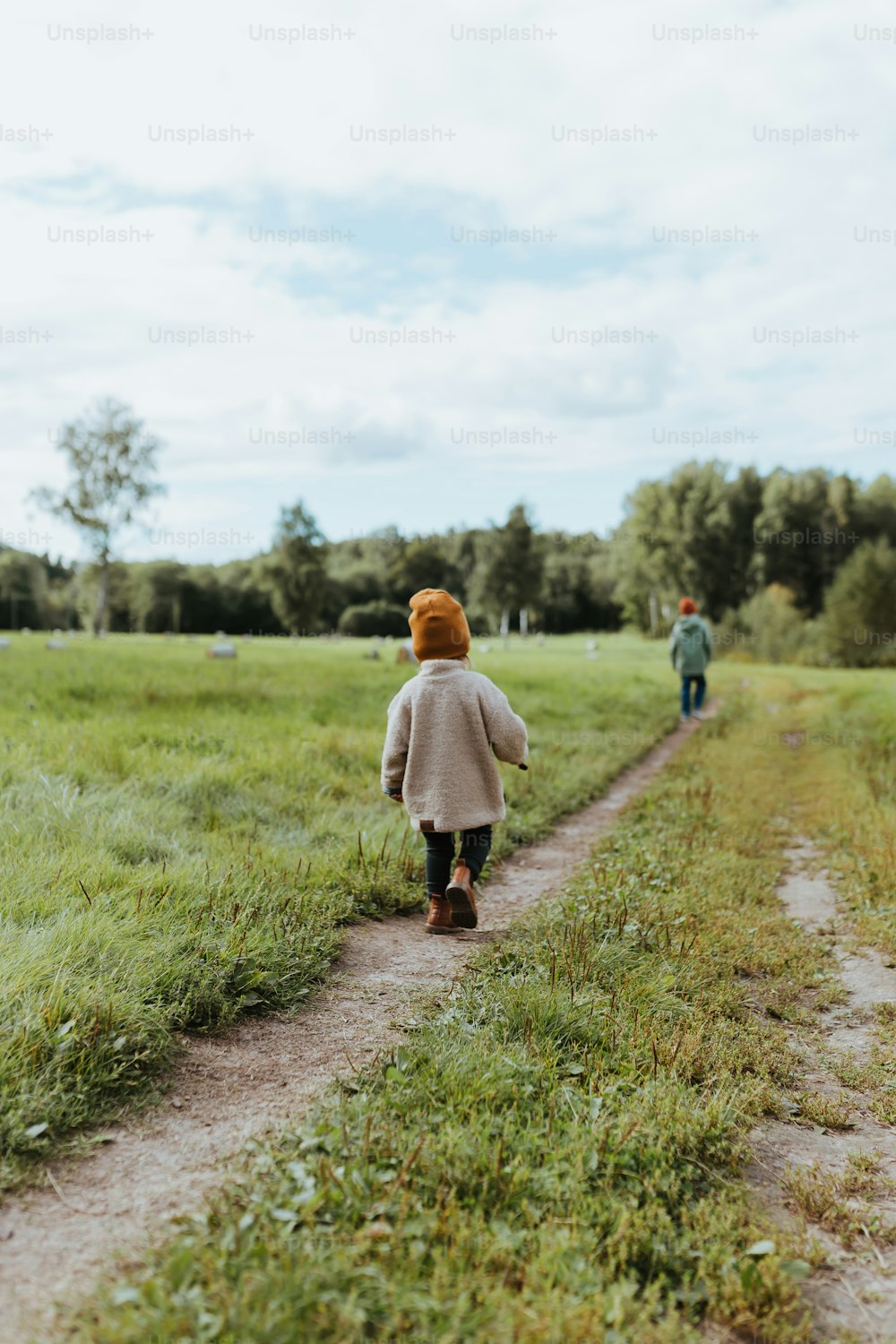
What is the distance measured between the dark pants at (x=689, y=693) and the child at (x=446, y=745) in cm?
1253

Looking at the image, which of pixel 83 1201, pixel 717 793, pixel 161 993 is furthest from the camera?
pixel 717 793

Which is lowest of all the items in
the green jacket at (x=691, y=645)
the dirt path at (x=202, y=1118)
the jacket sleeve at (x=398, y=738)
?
the dirt path at (x=202, y=1118)

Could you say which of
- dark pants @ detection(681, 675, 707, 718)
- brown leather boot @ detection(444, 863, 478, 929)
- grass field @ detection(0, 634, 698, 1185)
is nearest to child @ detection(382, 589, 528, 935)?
brown leather boot @ detection(444, 863, 478, 929)

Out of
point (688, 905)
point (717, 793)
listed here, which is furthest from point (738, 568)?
point (688, 905)

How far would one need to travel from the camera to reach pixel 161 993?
406 centimetres

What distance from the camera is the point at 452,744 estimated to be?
5.79 m

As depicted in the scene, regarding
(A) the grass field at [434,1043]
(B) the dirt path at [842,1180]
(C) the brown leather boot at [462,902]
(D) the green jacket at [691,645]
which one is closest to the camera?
(A) the grass field at [434,1043]

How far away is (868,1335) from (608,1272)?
2.46ft

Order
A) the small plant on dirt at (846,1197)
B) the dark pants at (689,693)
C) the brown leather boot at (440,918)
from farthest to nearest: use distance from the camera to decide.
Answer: the dark pants at (689,693)
the brown leather boot at (440,918)
the small plant on dirt at (846,1197)

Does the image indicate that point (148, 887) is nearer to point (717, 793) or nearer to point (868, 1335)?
point (868, 1335)

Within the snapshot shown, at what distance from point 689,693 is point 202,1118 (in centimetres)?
1612

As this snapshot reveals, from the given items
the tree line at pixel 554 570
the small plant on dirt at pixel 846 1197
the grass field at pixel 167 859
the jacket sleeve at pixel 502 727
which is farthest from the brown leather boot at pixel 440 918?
the tree line at pixel 554 570

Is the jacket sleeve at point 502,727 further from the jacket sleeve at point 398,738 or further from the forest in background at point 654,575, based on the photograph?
the forest in background at point 654,575

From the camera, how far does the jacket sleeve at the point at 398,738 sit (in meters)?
5.91
